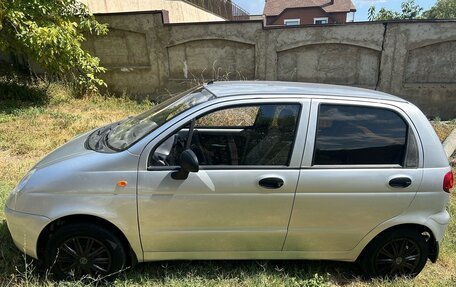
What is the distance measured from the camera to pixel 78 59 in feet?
27.5

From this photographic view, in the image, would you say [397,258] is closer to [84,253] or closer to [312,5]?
[84,253]

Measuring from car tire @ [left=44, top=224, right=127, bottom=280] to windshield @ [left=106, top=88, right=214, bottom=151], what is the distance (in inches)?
26.6

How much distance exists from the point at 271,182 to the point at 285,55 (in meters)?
7.27

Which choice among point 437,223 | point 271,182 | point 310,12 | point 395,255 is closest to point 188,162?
point 271,182

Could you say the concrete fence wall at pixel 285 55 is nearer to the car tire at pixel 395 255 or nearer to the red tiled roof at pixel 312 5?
the car tire at pixel 395 255

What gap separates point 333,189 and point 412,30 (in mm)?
7610

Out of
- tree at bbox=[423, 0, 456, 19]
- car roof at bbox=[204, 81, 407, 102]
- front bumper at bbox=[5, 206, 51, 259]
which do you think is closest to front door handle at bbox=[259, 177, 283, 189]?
car roof at bbox=[204, 81, 407, 102]

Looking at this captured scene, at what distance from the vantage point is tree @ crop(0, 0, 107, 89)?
7.33 metres

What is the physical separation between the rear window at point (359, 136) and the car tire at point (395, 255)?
24.9 inches

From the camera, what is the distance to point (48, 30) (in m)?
7.41

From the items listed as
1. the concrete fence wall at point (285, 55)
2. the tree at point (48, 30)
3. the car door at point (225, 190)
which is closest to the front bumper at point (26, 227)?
the car door at point (225, 190)

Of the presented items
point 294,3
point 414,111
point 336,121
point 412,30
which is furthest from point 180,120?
point 294,3

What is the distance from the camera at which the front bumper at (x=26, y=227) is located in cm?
259

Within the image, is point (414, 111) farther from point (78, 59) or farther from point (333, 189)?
point (78, 59)
